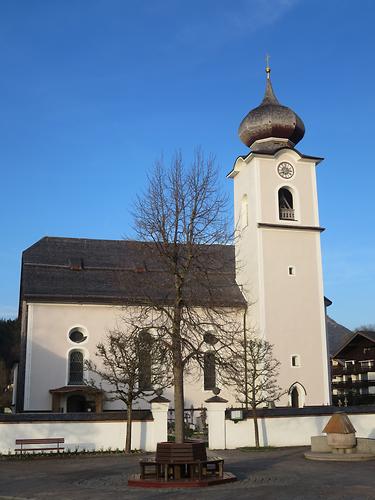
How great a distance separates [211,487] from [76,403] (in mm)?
18374

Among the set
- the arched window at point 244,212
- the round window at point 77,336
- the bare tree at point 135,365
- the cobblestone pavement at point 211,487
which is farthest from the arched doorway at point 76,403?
the arched window at point 244,212

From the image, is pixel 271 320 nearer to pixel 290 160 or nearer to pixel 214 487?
pixel 290 160

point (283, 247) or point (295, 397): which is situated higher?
point (283, 247)

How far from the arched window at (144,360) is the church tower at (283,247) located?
27.2 feet

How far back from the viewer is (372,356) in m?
48.1

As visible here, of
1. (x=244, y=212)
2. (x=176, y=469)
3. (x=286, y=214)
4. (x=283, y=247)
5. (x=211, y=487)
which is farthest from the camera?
(x=244, y=212)

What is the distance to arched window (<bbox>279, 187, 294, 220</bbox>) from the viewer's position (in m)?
33.6

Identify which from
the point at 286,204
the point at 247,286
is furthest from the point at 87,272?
the point at 286,204

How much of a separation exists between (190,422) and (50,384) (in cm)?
701

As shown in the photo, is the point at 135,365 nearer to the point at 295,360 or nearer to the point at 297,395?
the point at 295,360

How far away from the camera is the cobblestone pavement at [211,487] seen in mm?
11953

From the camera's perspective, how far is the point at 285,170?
34.0 metres

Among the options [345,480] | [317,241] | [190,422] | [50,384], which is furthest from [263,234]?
[345,480]

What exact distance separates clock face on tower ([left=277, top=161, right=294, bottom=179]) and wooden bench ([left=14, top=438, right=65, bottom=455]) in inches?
756
